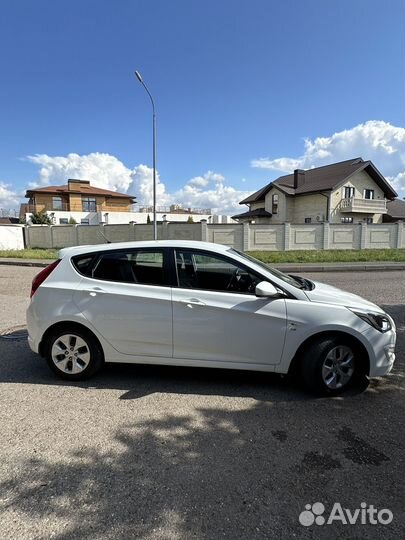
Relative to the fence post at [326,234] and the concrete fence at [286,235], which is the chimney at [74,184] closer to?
the concrete fence at [286,235]

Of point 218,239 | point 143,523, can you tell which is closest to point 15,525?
point 143,523

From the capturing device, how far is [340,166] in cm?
4109

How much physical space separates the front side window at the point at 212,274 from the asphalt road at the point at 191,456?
43.1 inches

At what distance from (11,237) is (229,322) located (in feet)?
96.4

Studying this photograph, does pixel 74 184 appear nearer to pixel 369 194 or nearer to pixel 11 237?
pixel 11 237

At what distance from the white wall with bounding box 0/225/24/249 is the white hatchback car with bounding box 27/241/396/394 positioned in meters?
27.1

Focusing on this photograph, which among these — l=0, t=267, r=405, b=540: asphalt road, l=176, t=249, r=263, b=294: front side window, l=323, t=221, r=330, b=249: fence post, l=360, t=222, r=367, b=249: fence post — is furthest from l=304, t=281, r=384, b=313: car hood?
l=360, t=222, r=367, b=249: fence post

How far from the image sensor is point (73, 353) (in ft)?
12.5

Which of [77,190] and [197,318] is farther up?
[77,190]

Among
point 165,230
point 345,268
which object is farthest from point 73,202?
point 345,268

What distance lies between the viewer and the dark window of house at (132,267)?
12.3 ft

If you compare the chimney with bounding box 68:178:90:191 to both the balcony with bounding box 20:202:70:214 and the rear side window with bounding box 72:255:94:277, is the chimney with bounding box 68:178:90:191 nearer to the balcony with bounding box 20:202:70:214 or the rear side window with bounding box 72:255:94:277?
the balcony with bounding box 20:202:70:214

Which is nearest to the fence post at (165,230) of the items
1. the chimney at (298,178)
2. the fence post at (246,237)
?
the fence post at (246,237)

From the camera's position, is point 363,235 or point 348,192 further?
point 348,192
